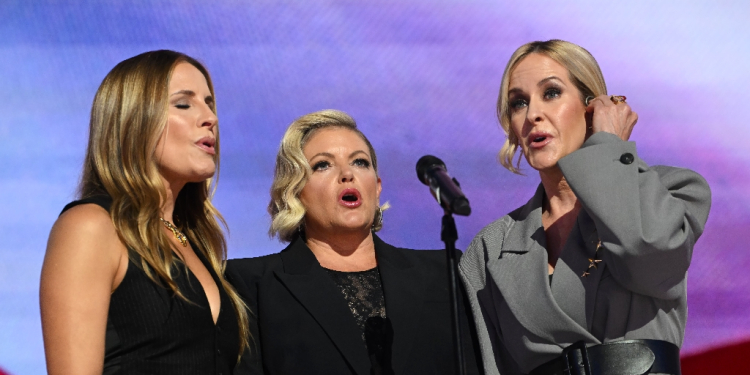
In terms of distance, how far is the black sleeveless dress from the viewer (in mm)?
2258

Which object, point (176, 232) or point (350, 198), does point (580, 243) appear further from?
point (176, 232)

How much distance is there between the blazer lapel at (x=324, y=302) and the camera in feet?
9.73

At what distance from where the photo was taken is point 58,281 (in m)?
2.13

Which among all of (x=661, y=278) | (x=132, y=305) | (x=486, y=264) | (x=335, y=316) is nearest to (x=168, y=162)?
(x=132, y=305)

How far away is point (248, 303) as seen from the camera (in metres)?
2.97

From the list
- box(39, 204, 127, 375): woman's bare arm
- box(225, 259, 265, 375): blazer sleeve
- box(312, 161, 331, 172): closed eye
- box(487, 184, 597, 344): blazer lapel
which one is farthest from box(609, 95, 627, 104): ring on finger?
box(39, 204, 127, 375): woman's bare arm

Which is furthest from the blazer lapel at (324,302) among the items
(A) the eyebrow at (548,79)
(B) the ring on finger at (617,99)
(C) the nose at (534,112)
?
(B) the ring on finger at (617,99)

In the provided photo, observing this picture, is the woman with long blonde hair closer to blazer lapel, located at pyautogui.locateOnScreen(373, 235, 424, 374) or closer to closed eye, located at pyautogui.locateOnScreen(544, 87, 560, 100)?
blazer lapel, located at pyautogui.locateOnScreen(373, 235, 424, 374)

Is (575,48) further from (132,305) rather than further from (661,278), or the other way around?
(132,305)

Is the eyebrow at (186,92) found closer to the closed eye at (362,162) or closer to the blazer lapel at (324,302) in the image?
the blazer lapel at (324,302)

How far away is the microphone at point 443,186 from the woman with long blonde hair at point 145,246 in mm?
759

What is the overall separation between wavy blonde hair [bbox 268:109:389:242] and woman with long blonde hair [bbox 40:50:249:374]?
21.4 inches

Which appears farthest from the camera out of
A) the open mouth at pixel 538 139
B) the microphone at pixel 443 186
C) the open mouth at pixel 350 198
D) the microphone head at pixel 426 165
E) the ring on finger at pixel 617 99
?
the open mouth at pixel 350 198

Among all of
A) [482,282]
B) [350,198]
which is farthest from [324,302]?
[482,282]
